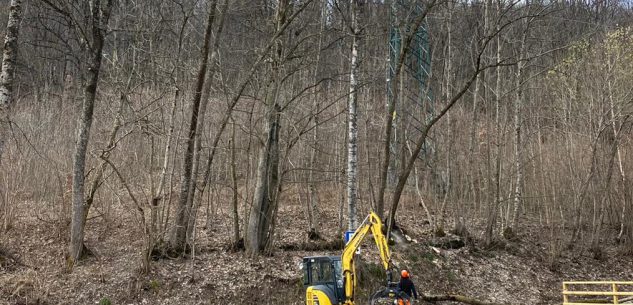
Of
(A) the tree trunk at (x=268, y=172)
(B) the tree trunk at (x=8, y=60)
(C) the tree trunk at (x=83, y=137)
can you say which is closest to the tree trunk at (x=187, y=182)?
(A) the tree trunk at (x=268, y=172)

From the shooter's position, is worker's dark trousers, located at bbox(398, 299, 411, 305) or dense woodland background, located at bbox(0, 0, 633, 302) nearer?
worker's dark trousers, located at bbox(398, 299, 411, 305)

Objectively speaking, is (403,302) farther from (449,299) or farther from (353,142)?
(353,142)

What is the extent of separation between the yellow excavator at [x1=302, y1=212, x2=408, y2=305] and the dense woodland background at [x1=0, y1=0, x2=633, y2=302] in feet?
11.3

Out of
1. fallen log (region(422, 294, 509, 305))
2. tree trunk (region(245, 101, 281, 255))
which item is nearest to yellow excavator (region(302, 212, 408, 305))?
tree trunk (region(245, 101, 281, 255))

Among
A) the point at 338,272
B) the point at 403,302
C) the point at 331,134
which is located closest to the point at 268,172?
the point at 338,272

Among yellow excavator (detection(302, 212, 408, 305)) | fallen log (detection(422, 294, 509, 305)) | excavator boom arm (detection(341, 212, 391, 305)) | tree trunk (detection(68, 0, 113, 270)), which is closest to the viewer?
yellow excavator (detection(302, 212, 408, 305))

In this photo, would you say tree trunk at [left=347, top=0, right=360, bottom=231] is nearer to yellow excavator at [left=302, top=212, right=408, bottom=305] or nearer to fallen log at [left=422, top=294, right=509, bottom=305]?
yellow excavator at [left=302, top=212, right=408, bottom=305]

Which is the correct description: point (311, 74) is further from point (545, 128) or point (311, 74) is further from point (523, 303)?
point (523, 303)

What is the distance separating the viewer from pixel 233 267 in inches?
495

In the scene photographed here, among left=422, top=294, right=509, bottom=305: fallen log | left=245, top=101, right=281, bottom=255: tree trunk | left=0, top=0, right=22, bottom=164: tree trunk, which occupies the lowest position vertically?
left=422, top=294, right=509, bottom=305: fallen log

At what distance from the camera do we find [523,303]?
13.6m

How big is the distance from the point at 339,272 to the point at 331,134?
848 centimetres

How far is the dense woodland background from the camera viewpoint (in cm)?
1402

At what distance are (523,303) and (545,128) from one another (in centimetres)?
805
